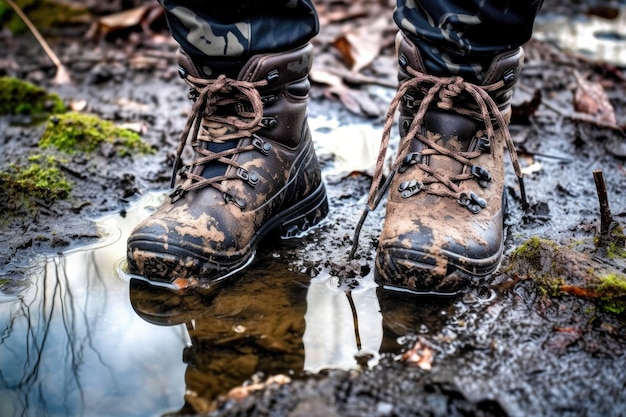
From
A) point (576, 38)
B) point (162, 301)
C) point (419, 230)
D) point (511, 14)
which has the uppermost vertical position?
point (511, 14)

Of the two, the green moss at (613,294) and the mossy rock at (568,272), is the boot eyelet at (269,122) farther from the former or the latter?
the green moss at (613,294)

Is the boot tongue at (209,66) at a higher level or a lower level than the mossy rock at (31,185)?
higher

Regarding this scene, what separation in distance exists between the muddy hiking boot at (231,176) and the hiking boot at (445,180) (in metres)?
0.34

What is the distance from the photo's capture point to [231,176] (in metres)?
1.92

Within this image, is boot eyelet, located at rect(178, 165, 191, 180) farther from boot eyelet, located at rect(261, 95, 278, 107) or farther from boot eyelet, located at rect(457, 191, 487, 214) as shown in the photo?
boot eyelet, located at rect(457, 191, 487, 214)

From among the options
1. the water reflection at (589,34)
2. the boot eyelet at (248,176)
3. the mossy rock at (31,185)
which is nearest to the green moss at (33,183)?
the mossy rock at (31,185)

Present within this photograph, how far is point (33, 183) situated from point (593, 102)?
266cm

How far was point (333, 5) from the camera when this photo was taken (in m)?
5.02

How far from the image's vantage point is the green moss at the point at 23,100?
3.19m

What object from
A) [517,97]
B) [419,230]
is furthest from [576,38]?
[419,230]

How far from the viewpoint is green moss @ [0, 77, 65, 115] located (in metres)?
3.19

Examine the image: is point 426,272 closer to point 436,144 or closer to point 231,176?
point 436,144

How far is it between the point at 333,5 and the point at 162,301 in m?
3.82

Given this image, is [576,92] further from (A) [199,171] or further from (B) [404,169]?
(A) [199,171]
